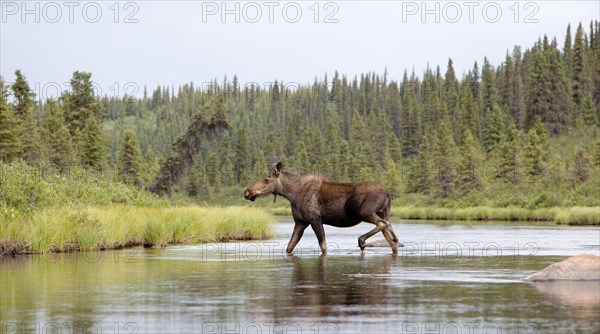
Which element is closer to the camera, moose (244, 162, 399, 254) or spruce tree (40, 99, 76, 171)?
moose (244, 162, 399, 254)

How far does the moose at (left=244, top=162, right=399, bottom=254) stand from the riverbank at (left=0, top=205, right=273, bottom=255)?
5.01 meters

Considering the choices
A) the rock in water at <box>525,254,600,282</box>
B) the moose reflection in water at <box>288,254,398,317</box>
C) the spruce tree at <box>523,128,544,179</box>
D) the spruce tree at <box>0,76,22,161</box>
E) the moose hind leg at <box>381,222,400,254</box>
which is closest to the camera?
the moose reflection in water at <box>288,254,398,317</box>

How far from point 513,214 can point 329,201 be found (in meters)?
54.9

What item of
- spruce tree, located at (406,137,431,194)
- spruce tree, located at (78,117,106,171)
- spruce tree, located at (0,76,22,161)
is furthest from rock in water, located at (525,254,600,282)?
spruce tree, located at (406,137,431,194)

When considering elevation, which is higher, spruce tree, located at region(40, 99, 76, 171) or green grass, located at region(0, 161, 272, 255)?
spruce tree, located at region(40, 99, 76, 171)

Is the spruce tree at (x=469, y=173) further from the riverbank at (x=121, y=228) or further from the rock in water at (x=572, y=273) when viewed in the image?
the rock in water at (x=572, y=273)

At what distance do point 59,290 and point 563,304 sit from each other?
26.5 ft

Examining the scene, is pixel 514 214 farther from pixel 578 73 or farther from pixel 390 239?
pixel 578 73

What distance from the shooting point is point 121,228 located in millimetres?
29078

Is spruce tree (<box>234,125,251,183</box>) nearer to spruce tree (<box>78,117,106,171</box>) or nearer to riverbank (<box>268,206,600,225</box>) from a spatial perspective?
riverbank (<box>268,206,600,225</box>)

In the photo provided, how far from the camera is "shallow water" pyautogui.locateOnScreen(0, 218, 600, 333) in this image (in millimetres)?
12273

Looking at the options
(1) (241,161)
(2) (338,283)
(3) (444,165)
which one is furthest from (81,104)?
(2) (338,283)

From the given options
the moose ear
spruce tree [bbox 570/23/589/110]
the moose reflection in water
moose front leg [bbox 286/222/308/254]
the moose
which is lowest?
the moose reflection in water

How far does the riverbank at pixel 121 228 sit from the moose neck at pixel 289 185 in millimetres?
5543
